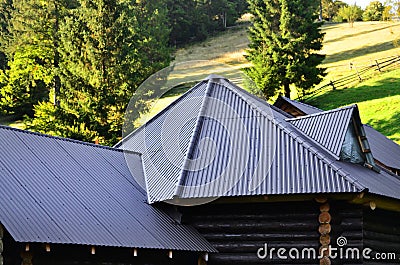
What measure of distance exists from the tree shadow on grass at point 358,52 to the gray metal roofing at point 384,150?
102 ft

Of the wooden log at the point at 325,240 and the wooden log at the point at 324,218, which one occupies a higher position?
the wooden log at the point at 324,218

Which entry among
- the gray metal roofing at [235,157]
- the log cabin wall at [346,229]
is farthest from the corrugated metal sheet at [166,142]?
the log cabin wall at [346,229]

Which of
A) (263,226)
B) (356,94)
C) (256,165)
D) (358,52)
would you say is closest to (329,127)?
(256,165)

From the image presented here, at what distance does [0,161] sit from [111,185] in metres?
2.51

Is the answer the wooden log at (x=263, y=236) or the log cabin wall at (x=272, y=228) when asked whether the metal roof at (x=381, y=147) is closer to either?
the log cabin wall at (x=272, y=228)

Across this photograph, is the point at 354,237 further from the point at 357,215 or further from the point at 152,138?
the point at 152,138

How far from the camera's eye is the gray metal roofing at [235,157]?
38.0ft

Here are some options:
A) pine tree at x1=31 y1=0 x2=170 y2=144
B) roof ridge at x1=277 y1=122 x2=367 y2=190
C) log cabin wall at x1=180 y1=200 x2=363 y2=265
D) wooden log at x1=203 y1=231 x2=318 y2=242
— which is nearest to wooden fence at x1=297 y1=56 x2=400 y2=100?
pine tree at x1=31 y1=0 x2=170 y2=144

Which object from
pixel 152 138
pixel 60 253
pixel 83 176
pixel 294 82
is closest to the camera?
pixel 60 253

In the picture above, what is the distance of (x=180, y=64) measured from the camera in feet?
155

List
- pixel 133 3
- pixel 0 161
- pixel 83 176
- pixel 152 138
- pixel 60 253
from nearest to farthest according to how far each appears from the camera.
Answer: pixel 60 253, pixel 0 161, pixel 83 176, pixel 152 138, pixel 133 3

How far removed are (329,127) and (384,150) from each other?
656 centimetres

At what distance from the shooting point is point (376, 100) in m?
35.8

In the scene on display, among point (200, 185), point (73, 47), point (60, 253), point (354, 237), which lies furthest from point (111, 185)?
point (73, 47)
